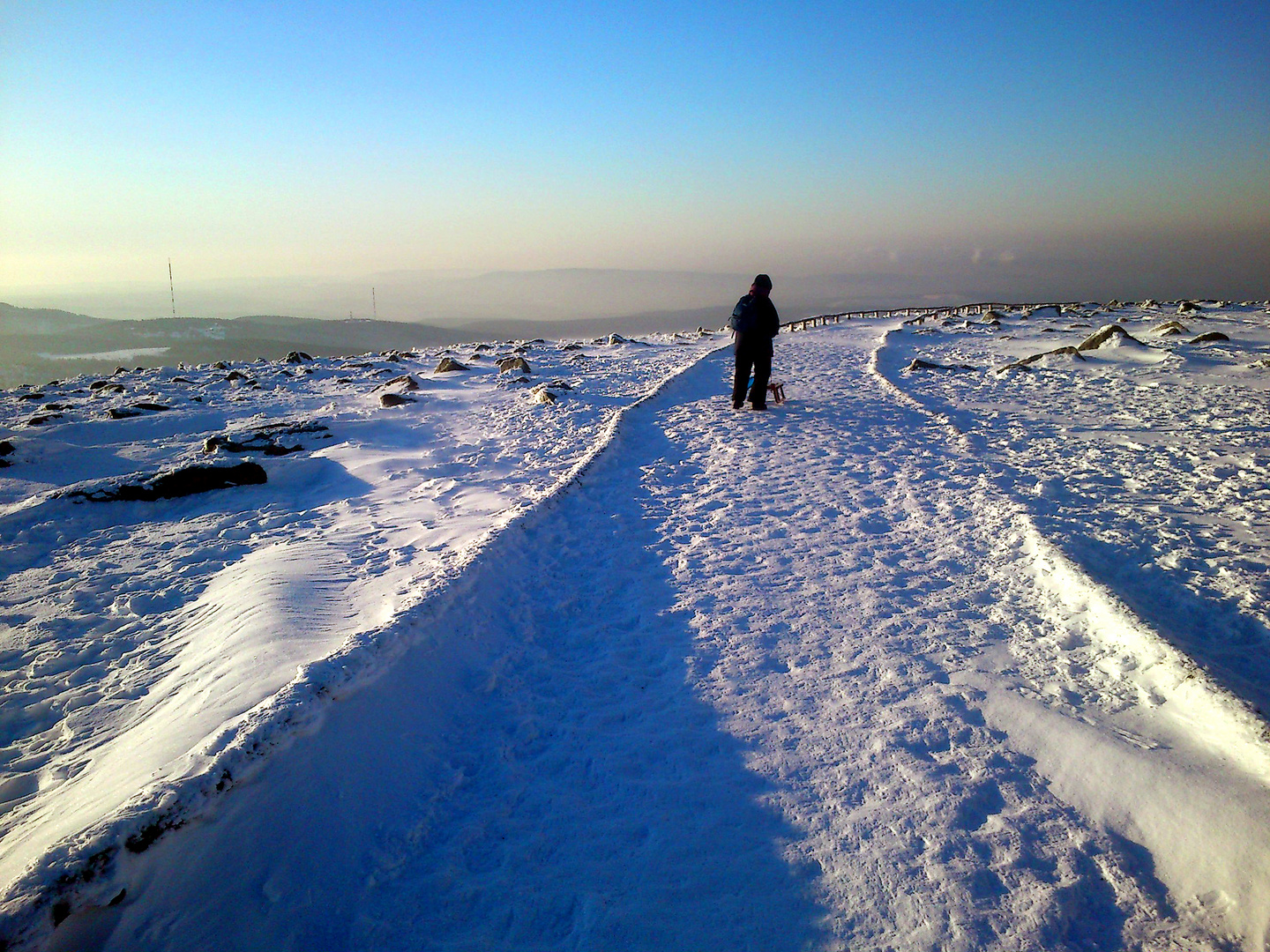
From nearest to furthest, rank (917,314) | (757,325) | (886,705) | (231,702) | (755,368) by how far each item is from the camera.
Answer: (231,702), (886,705), (757,325), (755,368), (917,314)

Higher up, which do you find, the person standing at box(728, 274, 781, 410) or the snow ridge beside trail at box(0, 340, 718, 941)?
the person standing at box(728, 274, 781, 410)

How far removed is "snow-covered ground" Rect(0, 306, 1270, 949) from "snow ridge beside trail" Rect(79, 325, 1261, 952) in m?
0.02

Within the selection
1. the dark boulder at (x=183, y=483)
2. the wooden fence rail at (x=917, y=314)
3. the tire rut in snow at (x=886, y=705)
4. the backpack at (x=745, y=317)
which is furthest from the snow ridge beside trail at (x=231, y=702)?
A: the wooden fence rail at (x=917, y=314)

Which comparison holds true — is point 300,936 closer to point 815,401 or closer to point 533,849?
point 533,849

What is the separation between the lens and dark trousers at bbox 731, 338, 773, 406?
1166cm

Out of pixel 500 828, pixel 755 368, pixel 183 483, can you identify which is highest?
pixel 755 368

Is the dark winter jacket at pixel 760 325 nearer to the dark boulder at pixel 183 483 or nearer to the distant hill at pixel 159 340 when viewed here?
the dark boulder at pixel 183 483

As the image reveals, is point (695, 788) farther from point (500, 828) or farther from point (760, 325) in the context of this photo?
point (760, 325)

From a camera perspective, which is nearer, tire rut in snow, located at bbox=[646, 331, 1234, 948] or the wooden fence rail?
tire rut in snow, located at bbox=[646, 331, 1234, 948]

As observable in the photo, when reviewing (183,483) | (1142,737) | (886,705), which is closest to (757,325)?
(886,705)

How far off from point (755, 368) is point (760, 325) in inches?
34.6

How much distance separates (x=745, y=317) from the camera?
11469 millimetres

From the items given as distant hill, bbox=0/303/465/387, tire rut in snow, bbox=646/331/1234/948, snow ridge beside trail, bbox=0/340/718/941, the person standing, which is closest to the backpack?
the person standing

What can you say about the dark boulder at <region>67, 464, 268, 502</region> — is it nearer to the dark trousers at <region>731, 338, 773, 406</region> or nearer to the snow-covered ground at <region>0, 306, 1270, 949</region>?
the snow-covered ground at <region>0, 306, 1270, 949</region>
